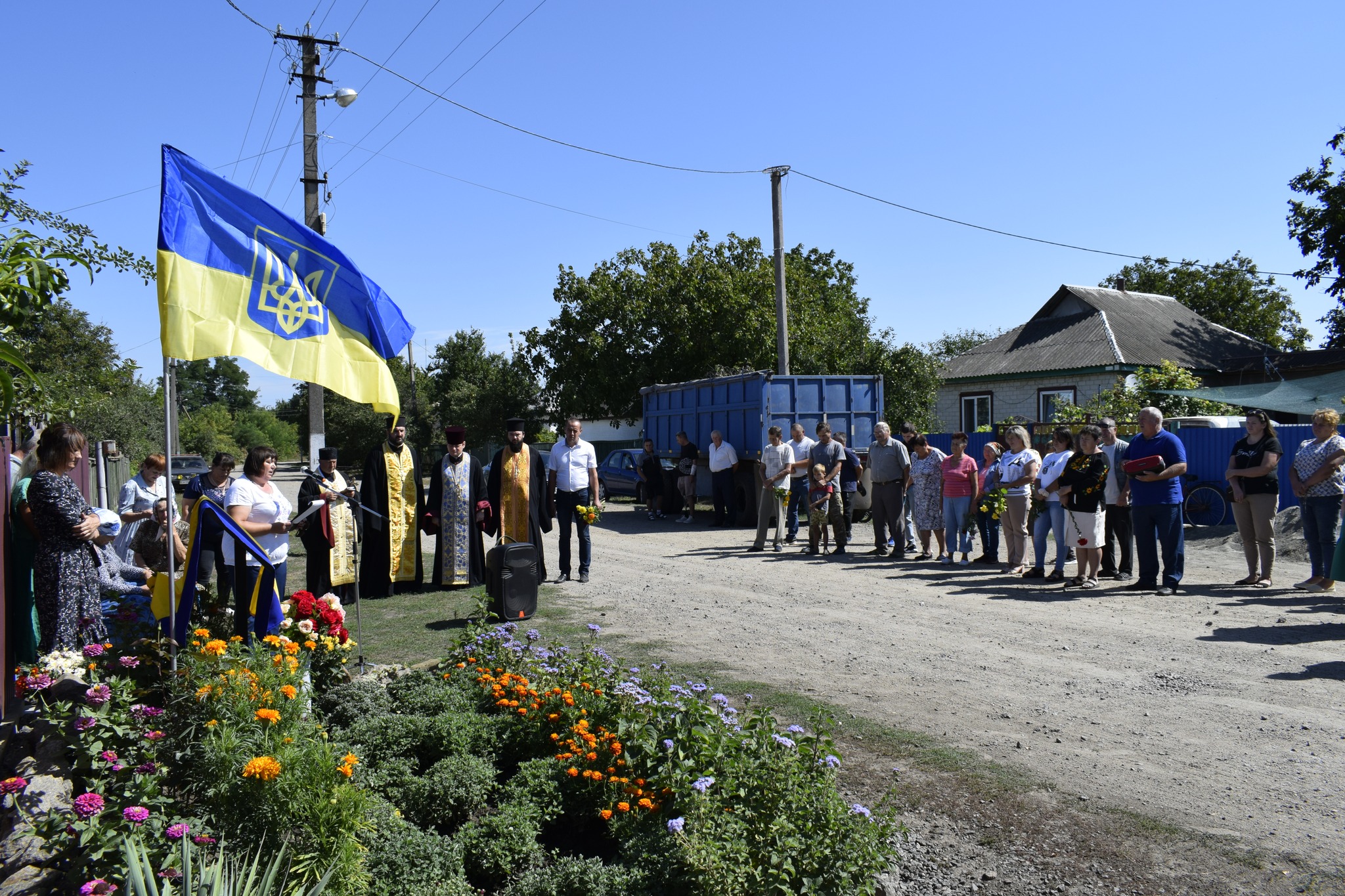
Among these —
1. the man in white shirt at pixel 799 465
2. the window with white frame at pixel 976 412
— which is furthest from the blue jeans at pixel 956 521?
the window with white frame at pixel 976 412

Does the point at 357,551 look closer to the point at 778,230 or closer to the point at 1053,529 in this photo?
the point at 1053,529

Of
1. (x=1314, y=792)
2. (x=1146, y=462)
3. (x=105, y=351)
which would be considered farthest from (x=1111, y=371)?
(x=105, y=351)

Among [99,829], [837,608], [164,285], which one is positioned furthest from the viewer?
[837,608]

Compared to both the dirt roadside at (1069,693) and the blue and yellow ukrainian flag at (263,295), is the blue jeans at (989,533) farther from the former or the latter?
the blue and yellow ukrainian flag at (263,295)

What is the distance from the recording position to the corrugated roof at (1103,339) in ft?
96.7

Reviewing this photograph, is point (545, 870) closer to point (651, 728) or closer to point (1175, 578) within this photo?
point (651, 728)

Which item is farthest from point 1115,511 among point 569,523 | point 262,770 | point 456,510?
point 262,770

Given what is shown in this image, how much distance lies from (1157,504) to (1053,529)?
54.6 inches

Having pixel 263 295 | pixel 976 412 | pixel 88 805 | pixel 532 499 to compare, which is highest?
pixel 976 412

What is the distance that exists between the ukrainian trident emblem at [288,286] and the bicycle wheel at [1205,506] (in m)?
15.2

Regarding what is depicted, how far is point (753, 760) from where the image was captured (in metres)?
3.84

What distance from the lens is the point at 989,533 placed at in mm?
12125

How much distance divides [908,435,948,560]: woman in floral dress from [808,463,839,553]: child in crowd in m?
1.18

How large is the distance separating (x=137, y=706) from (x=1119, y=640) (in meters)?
6.85
